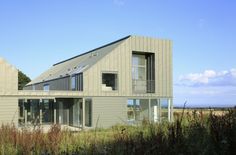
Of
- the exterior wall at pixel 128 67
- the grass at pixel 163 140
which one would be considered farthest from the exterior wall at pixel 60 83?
the grass at pixel 163 140

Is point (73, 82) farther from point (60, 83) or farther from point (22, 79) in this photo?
point (22, 79)

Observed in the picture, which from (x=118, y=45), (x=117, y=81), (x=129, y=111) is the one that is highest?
(x=118, y=45)

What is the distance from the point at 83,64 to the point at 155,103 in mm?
6847

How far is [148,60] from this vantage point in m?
31.2

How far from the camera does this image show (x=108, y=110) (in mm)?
28391

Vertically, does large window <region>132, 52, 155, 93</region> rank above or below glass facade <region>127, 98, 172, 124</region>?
A: above

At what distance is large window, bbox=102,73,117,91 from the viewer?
29.1 m

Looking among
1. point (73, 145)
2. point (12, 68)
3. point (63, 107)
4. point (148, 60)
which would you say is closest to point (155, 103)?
point (148, 60)

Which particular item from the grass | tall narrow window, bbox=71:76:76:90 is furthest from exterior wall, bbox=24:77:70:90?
the grass

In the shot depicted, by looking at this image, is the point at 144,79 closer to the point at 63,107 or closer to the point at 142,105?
the point at 142,105

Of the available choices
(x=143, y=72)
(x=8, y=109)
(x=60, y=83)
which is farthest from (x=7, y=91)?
(x=143, y=72)

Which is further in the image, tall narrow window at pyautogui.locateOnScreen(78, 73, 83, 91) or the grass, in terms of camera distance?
tall narrow window at pyautogui.locateOnScreen(78, 73, 83, 91)

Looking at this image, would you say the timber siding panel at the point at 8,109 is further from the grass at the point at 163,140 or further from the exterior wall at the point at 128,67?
the grass at the point at 163,140

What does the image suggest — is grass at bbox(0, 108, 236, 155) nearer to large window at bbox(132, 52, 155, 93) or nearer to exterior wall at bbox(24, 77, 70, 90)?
large window at bbox(132, 52, 155, 93)
